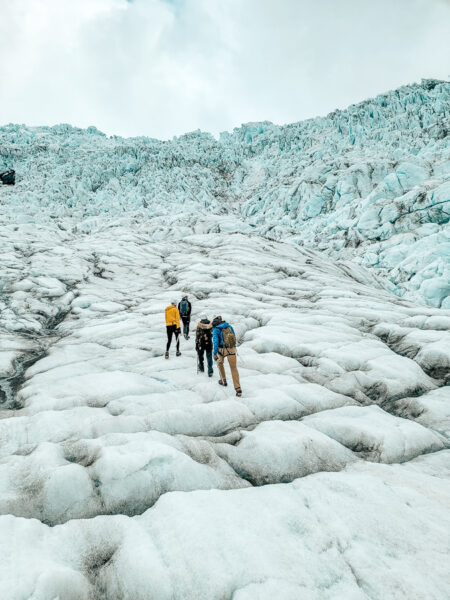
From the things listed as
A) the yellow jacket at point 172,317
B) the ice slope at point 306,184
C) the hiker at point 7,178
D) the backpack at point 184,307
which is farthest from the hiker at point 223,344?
the hiker at point 7,178

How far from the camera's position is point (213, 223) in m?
49.9

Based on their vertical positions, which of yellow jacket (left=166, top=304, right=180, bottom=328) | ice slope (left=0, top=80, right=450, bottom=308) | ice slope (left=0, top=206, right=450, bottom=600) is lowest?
ice slope (left=0, top=206, right=450, bottom=600)

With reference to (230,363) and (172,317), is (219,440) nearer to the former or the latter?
(230,363)

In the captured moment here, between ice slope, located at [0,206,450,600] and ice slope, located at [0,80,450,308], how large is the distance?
2615 cm

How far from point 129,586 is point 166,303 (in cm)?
1522

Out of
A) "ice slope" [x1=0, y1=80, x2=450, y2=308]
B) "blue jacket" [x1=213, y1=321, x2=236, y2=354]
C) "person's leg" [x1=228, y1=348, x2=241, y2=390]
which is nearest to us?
"person's leg" [x1=228, y1=348, x2=241, y2=390]

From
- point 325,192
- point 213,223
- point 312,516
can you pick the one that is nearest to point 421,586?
point 312,516

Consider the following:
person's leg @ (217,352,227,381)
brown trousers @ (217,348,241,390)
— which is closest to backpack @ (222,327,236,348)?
brown trousers @ (217,348,241,390)

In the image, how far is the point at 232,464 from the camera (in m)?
5.54

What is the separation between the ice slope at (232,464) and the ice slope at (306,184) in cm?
2615

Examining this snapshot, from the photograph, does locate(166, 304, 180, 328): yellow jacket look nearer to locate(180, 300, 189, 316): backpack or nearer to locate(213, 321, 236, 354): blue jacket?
locate(180, 300, 189, 316): backpack

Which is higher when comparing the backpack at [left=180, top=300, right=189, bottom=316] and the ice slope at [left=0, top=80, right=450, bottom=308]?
the ice slope at [left=0, top=80, right=450, bottom=308]

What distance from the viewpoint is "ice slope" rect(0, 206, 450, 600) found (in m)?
3.52

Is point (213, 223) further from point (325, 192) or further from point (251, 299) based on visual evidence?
point (251, 299)
